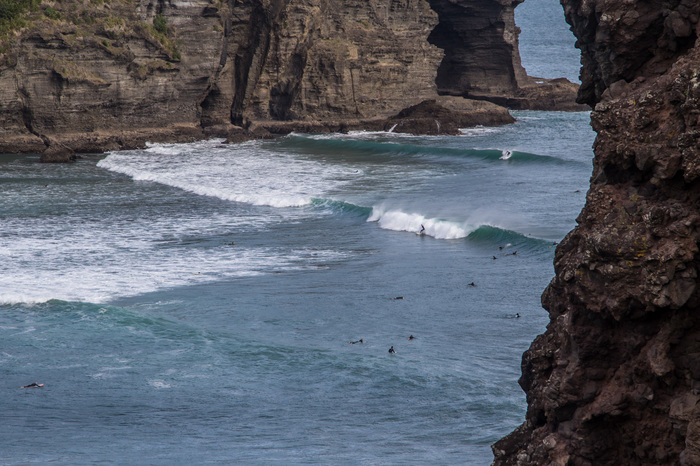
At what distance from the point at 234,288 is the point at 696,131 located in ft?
39.4

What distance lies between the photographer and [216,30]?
44812mm

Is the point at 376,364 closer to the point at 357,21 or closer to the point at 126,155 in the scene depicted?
the point at 126,155

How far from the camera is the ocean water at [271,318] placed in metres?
8.16

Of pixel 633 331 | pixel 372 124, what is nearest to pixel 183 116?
pixel 372 124

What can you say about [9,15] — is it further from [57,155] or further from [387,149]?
[387,149]

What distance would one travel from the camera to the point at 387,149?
133 feet

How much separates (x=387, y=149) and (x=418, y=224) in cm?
1994

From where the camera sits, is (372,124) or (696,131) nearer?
(696,131)

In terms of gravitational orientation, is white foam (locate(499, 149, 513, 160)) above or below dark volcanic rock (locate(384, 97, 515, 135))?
below

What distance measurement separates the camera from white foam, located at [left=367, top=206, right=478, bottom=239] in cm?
1981

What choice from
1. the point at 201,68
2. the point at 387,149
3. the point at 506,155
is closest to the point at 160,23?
the point at 201,68

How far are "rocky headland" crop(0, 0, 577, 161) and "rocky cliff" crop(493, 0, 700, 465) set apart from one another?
119 ft

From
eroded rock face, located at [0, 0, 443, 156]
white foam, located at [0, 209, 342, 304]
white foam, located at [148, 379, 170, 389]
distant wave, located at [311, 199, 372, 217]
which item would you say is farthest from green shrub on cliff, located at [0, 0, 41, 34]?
white foam, located at [148, 379, 170, 389]

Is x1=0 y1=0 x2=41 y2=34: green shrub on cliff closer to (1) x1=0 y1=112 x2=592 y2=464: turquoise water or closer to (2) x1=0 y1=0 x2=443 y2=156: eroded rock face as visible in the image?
(2) x1=0 y1=0 x2=443 y2=156: eroded rock face
